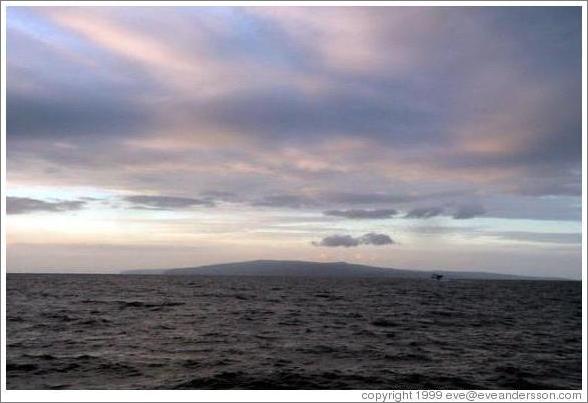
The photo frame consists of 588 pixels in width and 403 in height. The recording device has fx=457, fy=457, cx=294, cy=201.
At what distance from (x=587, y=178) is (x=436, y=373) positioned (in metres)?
10.9

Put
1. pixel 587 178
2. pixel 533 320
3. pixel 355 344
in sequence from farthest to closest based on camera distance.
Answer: pixel 533 320 < pixel 355 344 < pixel 587 178

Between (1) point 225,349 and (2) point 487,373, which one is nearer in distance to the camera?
(2) point 487,373

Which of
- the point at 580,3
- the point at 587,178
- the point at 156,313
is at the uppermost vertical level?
the point at 580,3

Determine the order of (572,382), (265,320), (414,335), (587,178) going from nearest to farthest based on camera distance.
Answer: (587,178), (572,382), (414,335), (265,320)

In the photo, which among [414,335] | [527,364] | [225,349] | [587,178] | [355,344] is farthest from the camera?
[414,335]

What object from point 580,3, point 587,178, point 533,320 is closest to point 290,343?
point 587,178

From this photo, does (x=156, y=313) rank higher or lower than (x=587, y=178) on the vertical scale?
lower

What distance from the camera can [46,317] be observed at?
36031 millimetres

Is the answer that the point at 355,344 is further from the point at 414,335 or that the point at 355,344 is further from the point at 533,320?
the point at 533,320

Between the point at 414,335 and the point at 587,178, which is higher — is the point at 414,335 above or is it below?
below

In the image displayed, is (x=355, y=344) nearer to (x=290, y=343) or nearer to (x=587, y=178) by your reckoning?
(x=290, y=343)

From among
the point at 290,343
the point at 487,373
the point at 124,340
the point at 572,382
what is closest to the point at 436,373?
the point at 487,373

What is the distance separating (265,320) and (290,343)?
435 inches

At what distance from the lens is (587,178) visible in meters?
10.0
